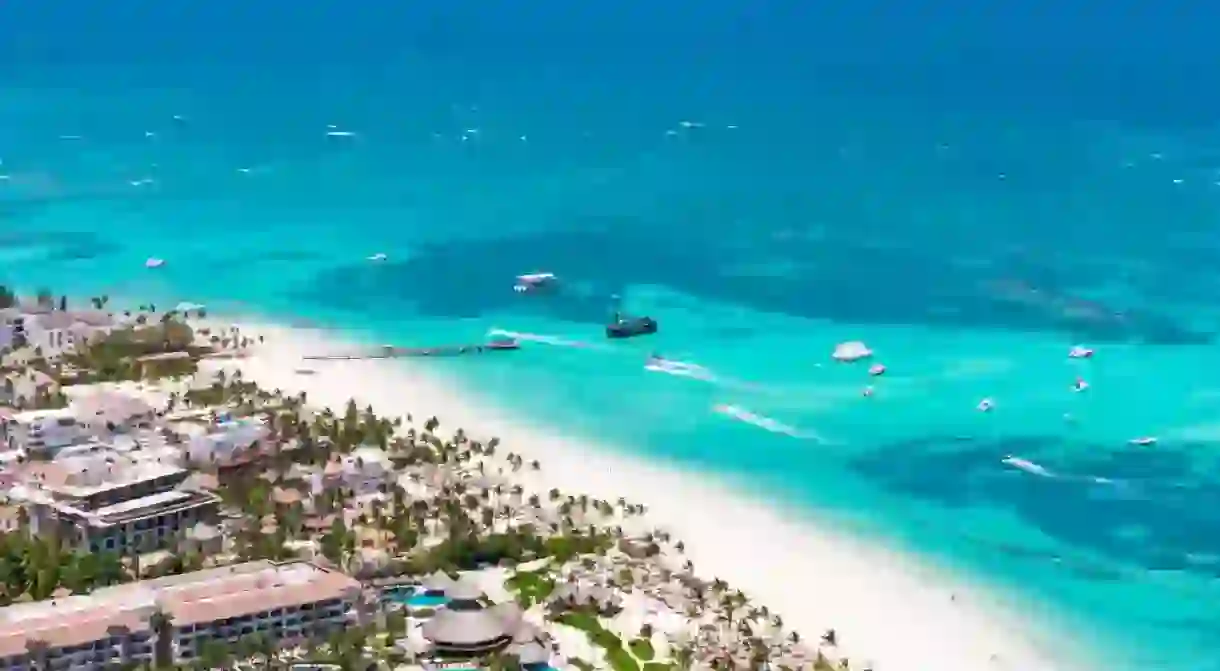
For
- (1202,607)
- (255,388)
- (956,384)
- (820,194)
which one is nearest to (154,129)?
(820,194)

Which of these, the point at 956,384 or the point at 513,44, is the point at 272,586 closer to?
the point at 956,384

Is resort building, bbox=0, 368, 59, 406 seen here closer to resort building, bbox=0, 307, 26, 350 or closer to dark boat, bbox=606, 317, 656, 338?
resort building, bbox=0, 307, 26, 350

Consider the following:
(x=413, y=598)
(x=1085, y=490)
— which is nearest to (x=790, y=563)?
(x=413, y=598)

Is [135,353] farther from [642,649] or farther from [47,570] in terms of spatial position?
[642,649]

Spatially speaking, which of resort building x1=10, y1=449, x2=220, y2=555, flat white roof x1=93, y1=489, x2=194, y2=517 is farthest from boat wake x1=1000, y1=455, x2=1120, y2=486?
flat white roof x1=93, y1=489, x2=194, y2=517

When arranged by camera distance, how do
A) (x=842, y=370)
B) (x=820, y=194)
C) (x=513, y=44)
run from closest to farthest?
(x=842, y=370) → (x=820, y=194) → (x=513, y=44)

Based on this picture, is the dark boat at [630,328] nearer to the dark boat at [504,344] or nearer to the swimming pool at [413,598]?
the dark boat at [504,344]
